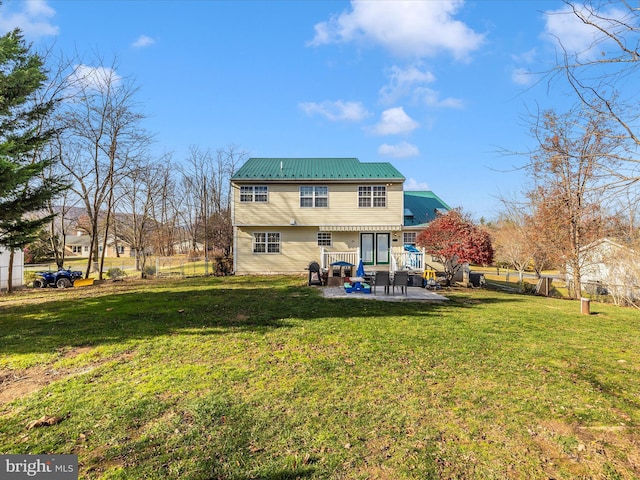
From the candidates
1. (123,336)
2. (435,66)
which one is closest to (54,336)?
(123,336)

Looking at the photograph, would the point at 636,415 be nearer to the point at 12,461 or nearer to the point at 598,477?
the point at 598,477

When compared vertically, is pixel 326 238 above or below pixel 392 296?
above

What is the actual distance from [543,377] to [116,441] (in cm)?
572

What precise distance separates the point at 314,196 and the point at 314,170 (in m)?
1.93

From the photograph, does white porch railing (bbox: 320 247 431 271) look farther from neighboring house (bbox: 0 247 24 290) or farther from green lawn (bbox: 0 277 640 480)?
neighboring house (bbox: 0 247 24 290)

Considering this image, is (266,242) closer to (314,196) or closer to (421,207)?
(314,196)

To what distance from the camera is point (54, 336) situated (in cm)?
703

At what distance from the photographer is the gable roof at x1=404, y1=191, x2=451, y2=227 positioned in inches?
807

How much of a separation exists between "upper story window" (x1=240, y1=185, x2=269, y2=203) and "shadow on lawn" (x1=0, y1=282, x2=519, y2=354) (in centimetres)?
812

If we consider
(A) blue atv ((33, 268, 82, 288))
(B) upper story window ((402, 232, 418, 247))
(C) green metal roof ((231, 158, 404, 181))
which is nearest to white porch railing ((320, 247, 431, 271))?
(B) upper story window ((402, 232, 418, 247))

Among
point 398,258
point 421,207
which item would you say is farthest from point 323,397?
point 421,207

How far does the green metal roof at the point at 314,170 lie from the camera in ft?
63.5

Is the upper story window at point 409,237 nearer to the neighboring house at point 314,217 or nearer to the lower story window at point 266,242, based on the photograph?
the neighboring house at point 314,217

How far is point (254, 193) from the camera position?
19625 mm
